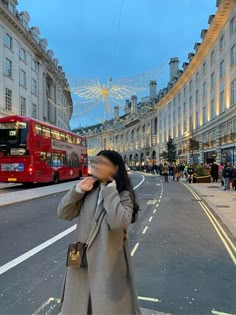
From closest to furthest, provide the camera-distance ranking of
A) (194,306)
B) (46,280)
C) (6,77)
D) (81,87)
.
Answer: (194,306)
(46,280)
(81,87)
(6,77)

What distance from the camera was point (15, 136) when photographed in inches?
753

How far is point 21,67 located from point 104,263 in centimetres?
3962

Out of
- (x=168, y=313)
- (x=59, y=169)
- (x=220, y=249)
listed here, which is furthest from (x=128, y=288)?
(x=59, y=169)

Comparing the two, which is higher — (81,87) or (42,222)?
(81,87)

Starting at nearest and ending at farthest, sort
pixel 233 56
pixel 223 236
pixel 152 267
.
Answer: pixel 152 267
pixel 223 236
pixel 233 56

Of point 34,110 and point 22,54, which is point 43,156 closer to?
point 22,54

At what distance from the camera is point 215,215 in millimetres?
10227

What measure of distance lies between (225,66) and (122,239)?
117 feet

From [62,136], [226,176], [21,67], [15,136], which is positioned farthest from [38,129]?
[21,67]

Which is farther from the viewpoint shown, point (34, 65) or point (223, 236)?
point (34, 65)

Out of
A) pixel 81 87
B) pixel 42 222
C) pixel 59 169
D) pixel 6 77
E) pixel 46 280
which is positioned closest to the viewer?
pixel 46 280

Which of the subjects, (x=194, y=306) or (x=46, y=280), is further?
(x=46, y=280)

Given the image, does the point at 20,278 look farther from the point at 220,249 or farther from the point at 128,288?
the point at 220,249

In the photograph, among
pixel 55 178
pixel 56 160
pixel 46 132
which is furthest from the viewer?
pixel 55 178
